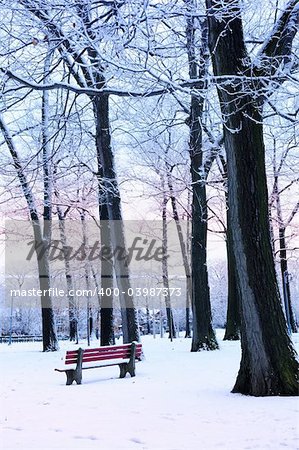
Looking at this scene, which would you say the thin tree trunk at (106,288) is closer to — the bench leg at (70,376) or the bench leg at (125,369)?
the bench leg at (125,369)

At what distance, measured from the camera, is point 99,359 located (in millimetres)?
8430

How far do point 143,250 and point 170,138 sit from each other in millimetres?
10558

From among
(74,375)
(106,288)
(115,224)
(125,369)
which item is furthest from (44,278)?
(74,375)

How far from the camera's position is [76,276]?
31.8 m

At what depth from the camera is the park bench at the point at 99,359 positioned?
25.8 feet

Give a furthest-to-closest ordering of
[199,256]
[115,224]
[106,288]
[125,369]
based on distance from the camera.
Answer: [106,288], [199,256], [115,224], [125,369]

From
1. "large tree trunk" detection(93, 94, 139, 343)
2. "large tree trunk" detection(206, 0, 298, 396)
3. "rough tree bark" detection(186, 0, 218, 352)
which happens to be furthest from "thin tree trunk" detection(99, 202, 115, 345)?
"large tree trunk" detection(206, 0, 298, 396)

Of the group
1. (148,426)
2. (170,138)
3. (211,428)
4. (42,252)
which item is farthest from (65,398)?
(170,138)

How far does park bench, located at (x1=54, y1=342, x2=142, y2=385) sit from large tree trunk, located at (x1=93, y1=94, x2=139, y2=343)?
236 cm

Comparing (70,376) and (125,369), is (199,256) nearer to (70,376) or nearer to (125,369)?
(125,369)

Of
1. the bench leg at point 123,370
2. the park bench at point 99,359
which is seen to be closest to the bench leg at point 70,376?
the park bench at point 99,359

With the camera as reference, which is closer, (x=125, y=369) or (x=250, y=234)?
(x=250, y=234)

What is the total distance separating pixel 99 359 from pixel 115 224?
4.11m

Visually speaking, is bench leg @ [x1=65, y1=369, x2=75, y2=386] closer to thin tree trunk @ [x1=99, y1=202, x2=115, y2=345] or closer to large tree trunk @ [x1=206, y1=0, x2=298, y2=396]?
large tree trunk @ [x1=206, y1=0, x2=298, y2=396]
